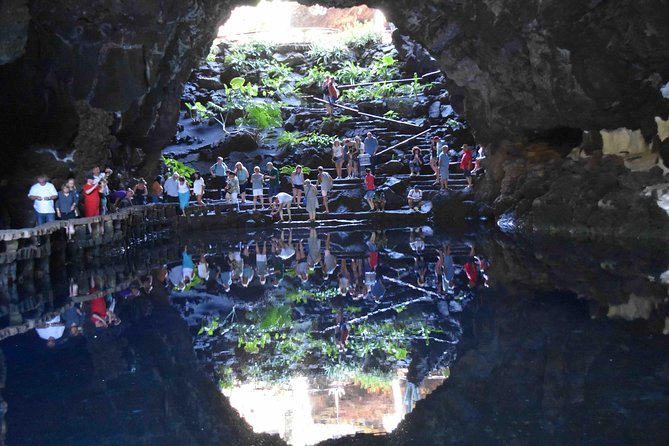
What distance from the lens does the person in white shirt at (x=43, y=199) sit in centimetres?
1388

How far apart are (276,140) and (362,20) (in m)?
25.4

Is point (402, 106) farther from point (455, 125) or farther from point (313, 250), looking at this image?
point (313, 250)

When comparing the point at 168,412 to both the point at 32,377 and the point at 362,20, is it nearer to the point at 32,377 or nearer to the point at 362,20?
the point at 32,377

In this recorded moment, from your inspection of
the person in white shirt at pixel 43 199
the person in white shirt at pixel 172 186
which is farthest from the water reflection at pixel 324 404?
the person in white shirt at pixel 172 186

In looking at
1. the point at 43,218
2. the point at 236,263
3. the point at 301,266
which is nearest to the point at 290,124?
the point at 43,218

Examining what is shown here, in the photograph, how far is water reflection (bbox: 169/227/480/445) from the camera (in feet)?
16.8

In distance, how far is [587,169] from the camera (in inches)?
654

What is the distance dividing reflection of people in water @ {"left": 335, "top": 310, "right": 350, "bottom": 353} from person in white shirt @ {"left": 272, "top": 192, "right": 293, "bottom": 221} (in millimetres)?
13401

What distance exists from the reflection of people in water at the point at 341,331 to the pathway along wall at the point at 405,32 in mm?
9591

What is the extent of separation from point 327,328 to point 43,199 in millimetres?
8745

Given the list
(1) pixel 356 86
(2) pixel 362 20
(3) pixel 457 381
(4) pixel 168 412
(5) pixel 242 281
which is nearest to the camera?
(4) pixel 168 412

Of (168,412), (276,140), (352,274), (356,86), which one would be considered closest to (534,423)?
(168,412)

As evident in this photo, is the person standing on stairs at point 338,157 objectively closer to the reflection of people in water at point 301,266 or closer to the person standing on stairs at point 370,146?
the person standing on stairs at point 370,146

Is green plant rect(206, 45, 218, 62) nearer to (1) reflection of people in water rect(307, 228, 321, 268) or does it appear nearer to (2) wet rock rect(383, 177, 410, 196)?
(2) wet rock rect(383, 177, 410, 196)
